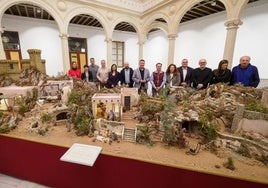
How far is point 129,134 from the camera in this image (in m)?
1.84

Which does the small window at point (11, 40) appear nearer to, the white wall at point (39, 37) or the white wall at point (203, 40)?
the white wall at point (39, 37)

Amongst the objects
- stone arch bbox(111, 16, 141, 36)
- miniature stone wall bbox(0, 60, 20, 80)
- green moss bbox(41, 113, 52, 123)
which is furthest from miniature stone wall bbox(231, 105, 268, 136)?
stone arch bbox(111, 16, 141, 36)

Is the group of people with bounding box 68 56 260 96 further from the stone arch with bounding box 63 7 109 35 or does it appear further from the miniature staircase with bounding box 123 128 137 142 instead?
the stone arch with bounding box 63 7 109 35

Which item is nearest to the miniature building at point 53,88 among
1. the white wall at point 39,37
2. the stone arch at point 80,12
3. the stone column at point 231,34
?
the stone arch at point 80,12

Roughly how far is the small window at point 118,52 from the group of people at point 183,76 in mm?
6910

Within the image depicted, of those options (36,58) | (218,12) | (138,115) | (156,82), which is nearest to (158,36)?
(218,12)

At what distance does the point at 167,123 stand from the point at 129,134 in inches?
20.4

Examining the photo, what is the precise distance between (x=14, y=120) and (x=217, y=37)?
9369 mm

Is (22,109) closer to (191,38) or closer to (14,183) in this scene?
(14,183)

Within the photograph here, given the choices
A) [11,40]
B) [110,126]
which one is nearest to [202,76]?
[110,126]

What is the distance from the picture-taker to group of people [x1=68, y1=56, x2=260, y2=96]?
133 inches

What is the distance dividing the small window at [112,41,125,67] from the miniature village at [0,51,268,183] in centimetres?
974

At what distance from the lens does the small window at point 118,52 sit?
466 inches

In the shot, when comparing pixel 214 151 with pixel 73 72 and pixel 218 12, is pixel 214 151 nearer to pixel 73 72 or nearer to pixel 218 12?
pixel 73 72
